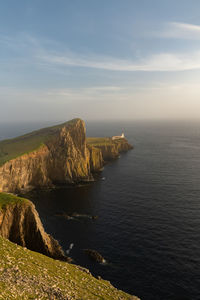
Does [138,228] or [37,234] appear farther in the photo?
[138,228]

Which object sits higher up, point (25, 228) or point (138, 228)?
point (25, 228)

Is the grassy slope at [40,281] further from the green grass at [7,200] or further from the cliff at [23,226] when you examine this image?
the green grass at [7,200]

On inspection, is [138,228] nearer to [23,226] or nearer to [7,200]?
[23,226]

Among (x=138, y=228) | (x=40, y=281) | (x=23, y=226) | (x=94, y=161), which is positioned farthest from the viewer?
(x=94, y=161)

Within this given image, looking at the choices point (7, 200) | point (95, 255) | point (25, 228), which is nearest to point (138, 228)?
point (95, 255)

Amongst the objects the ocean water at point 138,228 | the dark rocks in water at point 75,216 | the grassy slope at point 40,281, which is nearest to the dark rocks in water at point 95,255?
the ocean water at point 138,228

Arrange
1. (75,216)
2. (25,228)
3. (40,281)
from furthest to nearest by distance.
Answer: (75,216) < (25,228) < (40,281)

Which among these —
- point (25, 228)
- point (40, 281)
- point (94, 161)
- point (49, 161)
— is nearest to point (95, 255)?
point (25, 228)

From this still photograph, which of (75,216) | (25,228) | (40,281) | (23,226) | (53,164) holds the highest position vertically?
(53,164)
